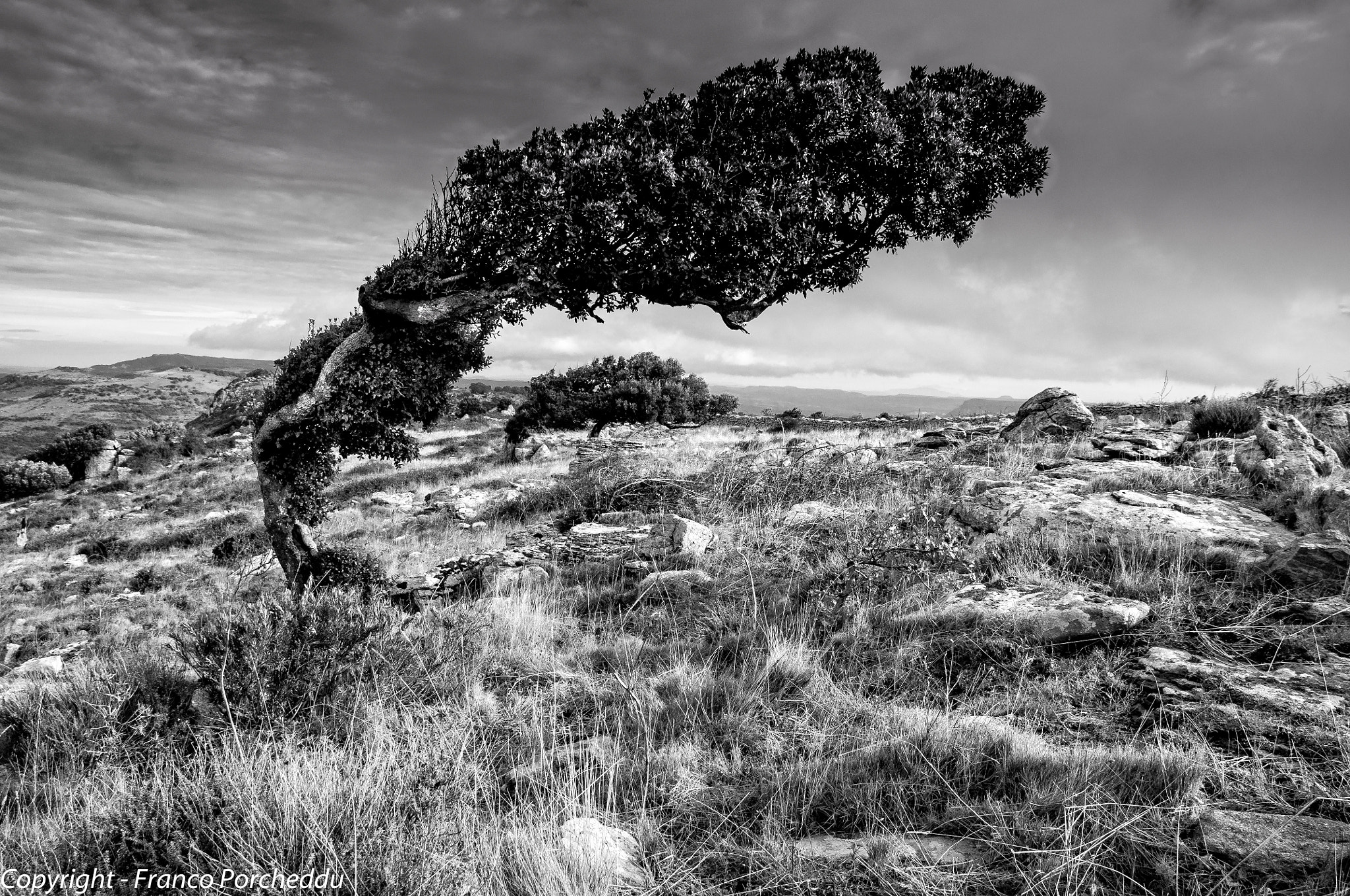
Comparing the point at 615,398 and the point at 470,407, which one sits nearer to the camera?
the point at 615,398

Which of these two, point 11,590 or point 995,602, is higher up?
point 995,602

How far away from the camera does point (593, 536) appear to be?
372 inches

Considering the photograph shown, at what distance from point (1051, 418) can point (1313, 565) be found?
1061cm

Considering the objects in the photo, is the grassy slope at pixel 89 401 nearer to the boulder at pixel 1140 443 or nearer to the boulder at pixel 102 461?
the boulder at pixel 102 461

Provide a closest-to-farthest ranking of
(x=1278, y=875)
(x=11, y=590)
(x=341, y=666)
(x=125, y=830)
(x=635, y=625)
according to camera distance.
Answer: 1. (x=1278, y=875)
2. (x=125, y=830)
3. (x=341, y=666)
4. (x=635, y=625)
5. (x=11, y=590)

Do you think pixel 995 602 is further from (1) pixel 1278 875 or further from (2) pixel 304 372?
(2) pixel 304 372

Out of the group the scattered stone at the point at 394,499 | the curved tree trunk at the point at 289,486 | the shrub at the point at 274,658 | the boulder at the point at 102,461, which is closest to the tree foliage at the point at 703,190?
the curved tree trunk at the point at 289,486

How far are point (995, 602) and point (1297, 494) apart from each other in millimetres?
3773

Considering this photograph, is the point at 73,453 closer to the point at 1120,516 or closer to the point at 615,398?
the point at 615,398

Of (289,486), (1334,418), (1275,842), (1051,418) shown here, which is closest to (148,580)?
(289,486)

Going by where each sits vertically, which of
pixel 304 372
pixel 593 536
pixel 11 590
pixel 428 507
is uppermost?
pixel 304 372

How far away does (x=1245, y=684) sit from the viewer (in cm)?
365

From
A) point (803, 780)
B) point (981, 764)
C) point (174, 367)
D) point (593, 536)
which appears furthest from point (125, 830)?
point (174, 367)

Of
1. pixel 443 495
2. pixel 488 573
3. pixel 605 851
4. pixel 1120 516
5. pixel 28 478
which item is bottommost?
pixel 28 478
